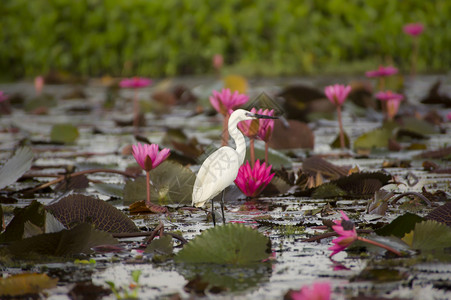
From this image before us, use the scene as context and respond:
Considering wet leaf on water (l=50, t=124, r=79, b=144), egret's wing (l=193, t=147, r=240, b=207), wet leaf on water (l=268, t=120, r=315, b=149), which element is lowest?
egret's wing (l=193, t=147, r=240, b=207)

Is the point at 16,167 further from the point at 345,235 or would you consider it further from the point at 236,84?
the point at 236,84

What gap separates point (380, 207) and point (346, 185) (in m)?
0.55

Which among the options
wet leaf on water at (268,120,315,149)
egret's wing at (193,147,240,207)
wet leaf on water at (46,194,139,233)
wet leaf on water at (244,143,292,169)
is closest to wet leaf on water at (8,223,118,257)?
wet leaf on water at (46,194,139,233)

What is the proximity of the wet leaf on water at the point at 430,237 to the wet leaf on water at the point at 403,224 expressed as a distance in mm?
97

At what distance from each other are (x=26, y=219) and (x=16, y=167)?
0.60 meters

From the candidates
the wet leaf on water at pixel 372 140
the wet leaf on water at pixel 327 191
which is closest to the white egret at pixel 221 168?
the wet leaf on water at pixel 327 191

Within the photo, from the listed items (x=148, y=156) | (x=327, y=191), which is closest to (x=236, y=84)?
(x=327, y=191)

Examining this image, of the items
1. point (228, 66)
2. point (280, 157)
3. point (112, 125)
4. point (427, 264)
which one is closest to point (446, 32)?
point (228, 66)

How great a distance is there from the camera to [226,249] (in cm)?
206

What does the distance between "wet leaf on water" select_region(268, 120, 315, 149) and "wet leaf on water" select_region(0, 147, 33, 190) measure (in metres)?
2.04

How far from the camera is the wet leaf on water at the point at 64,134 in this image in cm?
532

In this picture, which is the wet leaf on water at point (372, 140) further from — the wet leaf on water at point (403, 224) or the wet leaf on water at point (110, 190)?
the wet leaf on water at point (403, 224)

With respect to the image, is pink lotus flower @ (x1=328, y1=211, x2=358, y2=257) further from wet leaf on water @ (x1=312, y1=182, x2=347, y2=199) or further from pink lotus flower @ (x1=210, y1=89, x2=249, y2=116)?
pink lotus flower @ (x1=210, y1=89, x2=249, y2=116)

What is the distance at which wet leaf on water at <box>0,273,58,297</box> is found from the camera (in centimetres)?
182
